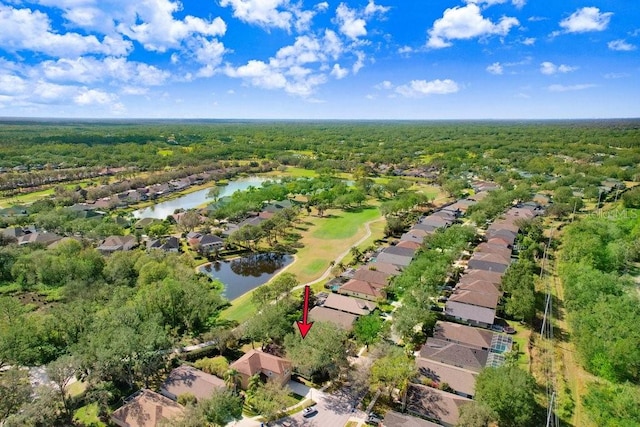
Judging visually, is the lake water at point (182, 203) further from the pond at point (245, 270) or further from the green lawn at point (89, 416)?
the green lawn at point (89, 416)

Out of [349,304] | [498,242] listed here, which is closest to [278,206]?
[498,242]

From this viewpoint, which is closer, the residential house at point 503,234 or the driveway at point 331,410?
the driveway at point 331,410

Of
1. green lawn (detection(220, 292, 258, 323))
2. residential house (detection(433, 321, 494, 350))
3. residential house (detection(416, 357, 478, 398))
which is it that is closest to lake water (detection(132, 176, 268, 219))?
green lawn (detection(220, 292, 258, 323))

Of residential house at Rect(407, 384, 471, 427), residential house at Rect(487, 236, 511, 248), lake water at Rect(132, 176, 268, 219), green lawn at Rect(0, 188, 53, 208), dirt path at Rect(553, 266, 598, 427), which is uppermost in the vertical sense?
green lawn at Rect(0, 188, 53, 208)

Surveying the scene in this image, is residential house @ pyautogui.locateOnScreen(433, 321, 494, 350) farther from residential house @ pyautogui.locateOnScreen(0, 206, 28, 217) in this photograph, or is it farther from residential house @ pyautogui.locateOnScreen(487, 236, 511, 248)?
residential house @ pyautogui.locateOnScreen(0, 206, 28, 217)

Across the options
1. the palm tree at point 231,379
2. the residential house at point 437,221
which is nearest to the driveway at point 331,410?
the palm tree at point 231,379

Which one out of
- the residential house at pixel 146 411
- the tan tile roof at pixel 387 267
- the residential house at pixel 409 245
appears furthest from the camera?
the residential house at pixel 409 245
